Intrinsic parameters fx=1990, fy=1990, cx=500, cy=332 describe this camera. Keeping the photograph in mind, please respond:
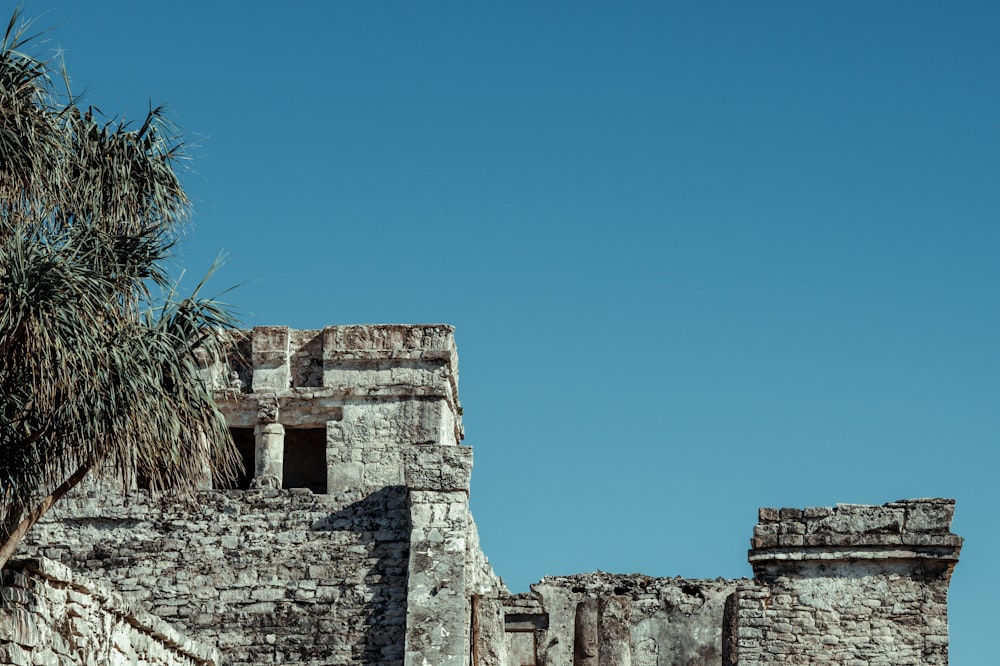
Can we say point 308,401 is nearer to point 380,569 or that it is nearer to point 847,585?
point 380,569

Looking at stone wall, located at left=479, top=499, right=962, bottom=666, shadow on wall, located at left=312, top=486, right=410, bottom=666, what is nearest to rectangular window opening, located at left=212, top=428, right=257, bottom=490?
shadow on wall, located at left=312, top=486, right=410, bottom=666

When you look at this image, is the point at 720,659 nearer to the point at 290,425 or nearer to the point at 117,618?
the point at 290,425

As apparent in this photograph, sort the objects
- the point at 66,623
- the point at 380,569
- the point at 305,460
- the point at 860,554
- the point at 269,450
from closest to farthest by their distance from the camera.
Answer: the point at 66,623 < the point at 380,569 < the point at 860,554 < the point at 269,450 < the point at 305,460

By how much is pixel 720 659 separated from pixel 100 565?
6.72 metres

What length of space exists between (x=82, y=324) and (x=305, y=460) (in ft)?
38.5

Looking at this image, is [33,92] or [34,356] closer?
[34,356]

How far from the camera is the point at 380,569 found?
1981 centimetres

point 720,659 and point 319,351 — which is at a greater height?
point 319,351

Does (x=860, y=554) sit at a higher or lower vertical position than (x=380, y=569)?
higher

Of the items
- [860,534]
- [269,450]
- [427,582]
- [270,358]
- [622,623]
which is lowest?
[622,623]

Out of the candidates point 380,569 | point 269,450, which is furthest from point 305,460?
point 380,569

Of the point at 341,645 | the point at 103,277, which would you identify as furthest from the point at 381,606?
the point at 103,277

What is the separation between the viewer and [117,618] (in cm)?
1536

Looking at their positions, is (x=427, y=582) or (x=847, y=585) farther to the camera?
(x=847, y=585)
